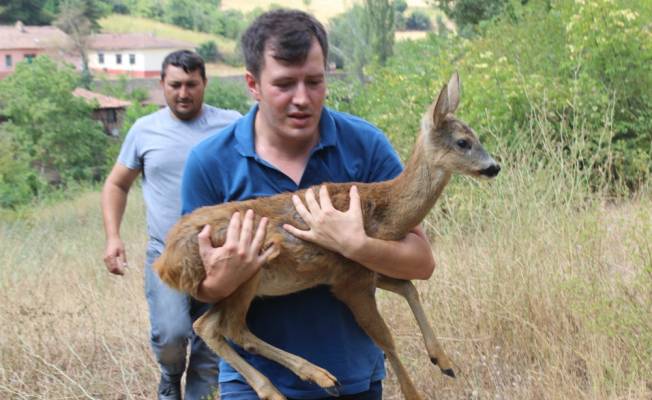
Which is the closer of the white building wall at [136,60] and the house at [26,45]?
the house at [26,45]

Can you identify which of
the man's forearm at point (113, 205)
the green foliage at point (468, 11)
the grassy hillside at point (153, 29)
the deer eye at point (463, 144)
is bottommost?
the grassy hillside at point (153, 29)

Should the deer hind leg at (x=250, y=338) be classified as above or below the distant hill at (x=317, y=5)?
above

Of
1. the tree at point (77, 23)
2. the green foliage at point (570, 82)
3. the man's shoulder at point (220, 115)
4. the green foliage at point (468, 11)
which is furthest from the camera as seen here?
the tree at point (77, 23)

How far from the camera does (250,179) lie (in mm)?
3439

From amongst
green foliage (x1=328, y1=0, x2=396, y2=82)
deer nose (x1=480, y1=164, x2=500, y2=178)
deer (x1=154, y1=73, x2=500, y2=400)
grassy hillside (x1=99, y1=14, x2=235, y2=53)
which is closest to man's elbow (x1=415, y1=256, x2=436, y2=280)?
deer (x1=154, y1=73, x2=500, y2=400)

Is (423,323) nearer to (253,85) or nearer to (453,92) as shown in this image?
(453,92)

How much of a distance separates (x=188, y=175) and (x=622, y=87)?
9.21m

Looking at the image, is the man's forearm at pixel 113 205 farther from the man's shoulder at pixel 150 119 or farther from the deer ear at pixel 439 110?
the deer ear at pixel 439 110

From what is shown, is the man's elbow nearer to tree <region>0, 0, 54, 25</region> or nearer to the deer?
the deer

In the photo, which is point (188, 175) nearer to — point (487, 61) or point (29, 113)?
point (487, 61)

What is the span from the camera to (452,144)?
11.7 ft

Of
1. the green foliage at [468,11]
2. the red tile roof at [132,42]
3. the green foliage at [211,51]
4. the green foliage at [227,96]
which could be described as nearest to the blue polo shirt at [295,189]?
the green foliage at [468,11]

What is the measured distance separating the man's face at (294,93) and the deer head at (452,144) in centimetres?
Result: 52

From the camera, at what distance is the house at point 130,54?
79.4 meters
